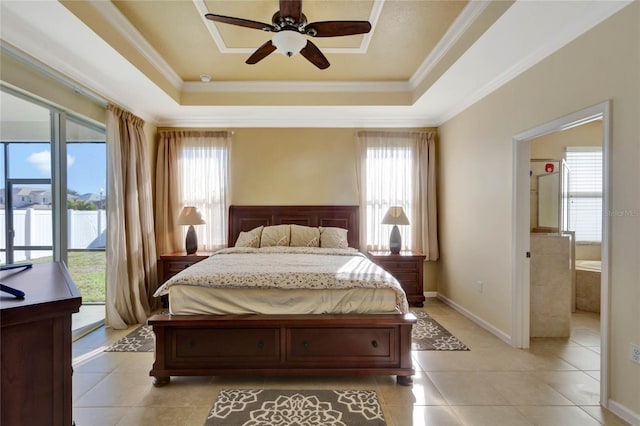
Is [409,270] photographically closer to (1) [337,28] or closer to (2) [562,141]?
(2) [562,141]

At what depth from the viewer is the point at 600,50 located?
205cm

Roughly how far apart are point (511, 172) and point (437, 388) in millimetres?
2104

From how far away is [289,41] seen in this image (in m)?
2.19

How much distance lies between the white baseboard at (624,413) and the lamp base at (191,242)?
4.34 metres

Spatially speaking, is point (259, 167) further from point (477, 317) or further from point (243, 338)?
point (477, 317)

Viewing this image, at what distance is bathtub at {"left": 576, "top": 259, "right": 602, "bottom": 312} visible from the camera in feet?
12.5

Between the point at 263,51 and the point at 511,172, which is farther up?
the point at 263,51

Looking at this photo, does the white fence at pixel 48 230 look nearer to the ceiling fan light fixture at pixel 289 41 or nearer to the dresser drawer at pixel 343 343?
the dresser drawer at pixel 343 343

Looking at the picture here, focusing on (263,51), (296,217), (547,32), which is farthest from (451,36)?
(296,217)

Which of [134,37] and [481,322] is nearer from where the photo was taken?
[134,37]

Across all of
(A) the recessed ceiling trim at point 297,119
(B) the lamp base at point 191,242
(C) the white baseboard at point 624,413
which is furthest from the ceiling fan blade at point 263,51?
(C) the white baseboard at point 624,413

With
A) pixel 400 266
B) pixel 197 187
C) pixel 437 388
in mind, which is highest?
pixel 197 187

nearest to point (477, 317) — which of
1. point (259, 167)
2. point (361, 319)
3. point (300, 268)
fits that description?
point (361, 319)

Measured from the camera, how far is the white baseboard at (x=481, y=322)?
9.93ft
